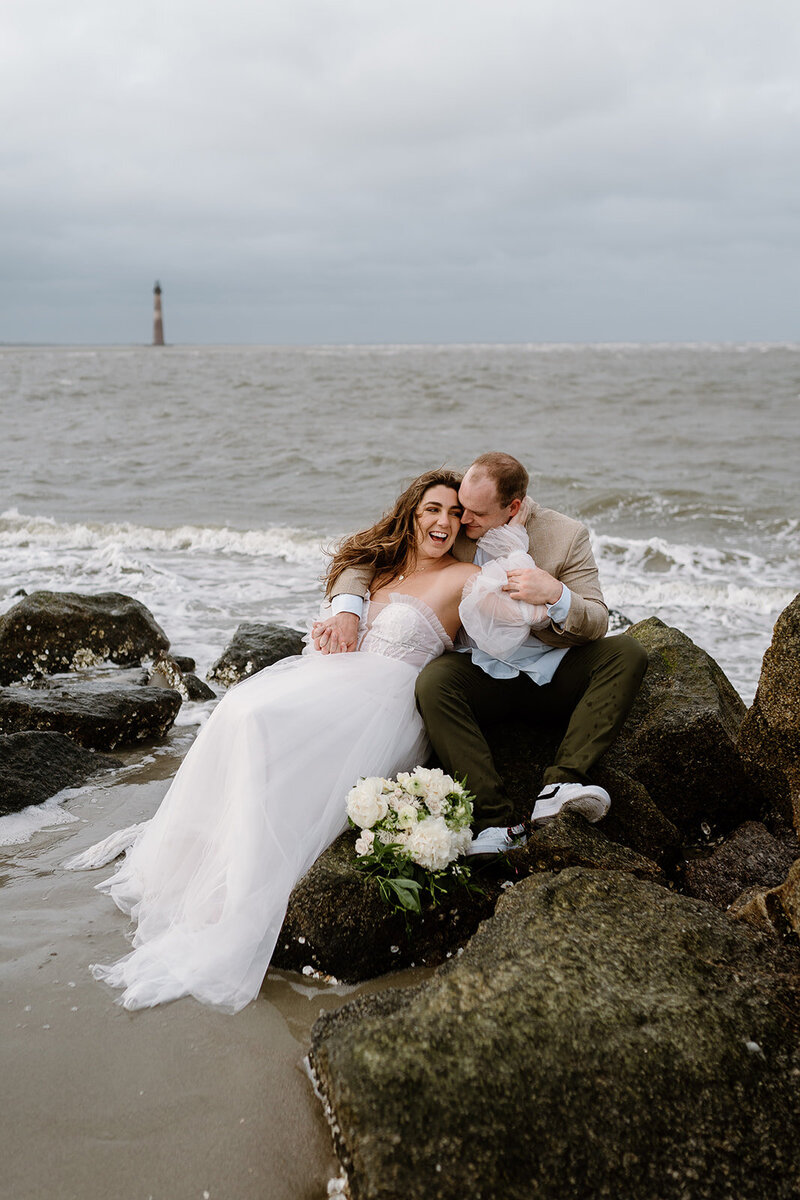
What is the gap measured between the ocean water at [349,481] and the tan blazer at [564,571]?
1.25 metres

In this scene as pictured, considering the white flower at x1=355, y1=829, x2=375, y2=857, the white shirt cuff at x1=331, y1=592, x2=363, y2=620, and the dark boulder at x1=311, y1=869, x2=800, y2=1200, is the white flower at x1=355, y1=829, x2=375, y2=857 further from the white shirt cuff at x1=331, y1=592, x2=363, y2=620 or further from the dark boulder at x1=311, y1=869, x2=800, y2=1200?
the white shirt cuff at x1=331, y1=592, x2=363, y2=620

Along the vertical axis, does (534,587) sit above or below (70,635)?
above

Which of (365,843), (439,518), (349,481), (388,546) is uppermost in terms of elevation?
(439,518)

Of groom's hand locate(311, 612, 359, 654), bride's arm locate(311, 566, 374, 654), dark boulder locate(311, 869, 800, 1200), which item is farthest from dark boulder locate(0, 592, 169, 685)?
dark boulder locate(311, 869, 800, 1200)

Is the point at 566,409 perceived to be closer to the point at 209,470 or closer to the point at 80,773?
the point at 209,470

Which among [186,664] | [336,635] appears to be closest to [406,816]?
[336,635]

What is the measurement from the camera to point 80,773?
5953 mm

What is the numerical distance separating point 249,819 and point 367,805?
0.49 meters

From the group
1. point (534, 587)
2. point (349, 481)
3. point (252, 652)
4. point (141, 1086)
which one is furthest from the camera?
point (349, 481)

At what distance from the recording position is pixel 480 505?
5027mm

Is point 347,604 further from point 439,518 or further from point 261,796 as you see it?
point 261,796

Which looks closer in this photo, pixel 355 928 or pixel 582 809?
pixel 355 928

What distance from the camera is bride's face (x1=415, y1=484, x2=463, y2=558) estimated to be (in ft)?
16.8

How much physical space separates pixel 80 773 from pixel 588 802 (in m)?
3.20
